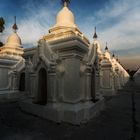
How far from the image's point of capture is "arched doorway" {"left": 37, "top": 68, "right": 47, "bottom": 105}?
8383 millimetres

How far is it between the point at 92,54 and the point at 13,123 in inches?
233

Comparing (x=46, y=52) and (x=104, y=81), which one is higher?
(x=46, y=52)

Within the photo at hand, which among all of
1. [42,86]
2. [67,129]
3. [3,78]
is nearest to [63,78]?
[42,86]

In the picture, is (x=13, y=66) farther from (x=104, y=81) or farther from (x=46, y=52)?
(x=104, y=81)

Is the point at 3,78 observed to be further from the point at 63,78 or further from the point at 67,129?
the point at 67,129

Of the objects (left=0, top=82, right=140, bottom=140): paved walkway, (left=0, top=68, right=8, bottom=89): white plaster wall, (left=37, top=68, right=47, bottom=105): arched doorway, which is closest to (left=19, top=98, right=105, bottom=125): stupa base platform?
(left=0, top=82, right=140, bottom=140): paved walkway

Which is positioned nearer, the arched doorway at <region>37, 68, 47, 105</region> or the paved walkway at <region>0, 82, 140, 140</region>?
the paved walkway at <region>0, 82, 140, 140</region>

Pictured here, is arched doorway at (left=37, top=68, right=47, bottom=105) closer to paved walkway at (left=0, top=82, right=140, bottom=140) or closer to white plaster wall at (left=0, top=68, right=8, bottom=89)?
paved walkway at (left=0, top=82, right=140, bottom=140)

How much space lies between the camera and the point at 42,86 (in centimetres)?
853

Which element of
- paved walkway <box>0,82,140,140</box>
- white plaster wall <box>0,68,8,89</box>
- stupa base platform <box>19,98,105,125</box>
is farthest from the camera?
white plaster wall <box>0,68,8,89</box>

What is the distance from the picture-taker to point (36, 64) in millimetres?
8656

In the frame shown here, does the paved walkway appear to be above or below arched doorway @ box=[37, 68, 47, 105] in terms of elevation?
below

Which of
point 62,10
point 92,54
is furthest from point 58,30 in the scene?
point 92,54

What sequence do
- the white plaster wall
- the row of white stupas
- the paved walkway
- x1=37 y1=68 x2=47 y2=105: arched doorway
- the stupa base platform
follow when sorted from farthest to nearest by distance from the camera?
1. the white plaster wall
2. x1=37 y1=68 x2=47 y2=105: arched doorway
3. the row of white stupas
4. the stupa base platform
5. the paved walkway
